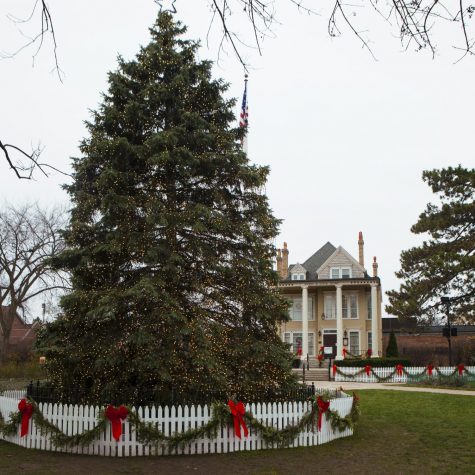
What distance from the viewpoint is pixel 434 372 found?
34250 mm

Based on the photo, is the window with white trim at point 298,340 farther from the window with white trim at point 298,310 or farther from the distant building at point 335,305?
the window with white trim at point 298,310

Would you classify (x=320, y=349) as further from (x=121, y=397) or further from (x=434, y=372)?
(x=121, y=397)

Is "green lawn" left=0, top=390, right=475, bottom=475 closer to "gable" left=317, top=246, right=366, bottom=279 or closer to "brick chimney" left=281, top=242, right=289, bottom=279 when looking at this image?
"gable" left=317, top=246, right=366, bottom=279

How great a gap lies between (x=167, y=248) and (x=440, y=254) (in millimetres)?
22644

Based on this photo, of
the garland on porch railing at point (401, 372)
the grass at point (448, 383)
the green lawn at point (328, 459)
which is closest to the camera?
the green lawn at point (328, 459)

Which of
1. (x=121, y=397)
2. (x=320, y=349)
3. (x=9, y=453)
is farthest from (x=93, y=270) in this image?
(x=320, y=349)

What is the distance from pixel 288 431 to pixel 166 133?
271 inches

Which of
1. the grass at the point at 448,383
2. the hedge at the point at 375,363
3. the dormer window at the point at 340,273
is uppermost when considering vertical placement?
the dormer window at the point at 340,273

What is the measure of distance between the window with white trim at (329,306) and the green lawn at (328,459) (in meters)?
34.2

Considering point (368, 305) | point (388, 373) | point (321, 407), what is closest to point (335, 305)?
point (368, 305)

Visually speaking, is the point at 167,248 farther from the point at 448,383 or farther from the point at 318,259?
the point at 318,259

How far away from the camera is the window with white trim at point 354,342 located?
46438 millimetres

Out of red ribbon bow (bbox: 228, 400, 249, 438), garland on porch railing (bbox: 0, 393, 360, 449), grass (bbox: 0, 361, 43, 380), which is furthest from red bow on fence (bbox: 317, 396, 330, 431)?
grass (bbox: 0, 361, 43, 380)

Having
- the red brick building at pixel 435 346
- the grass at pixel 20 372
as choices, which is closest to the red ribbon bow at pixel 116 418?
the grass at pixel 20 372
